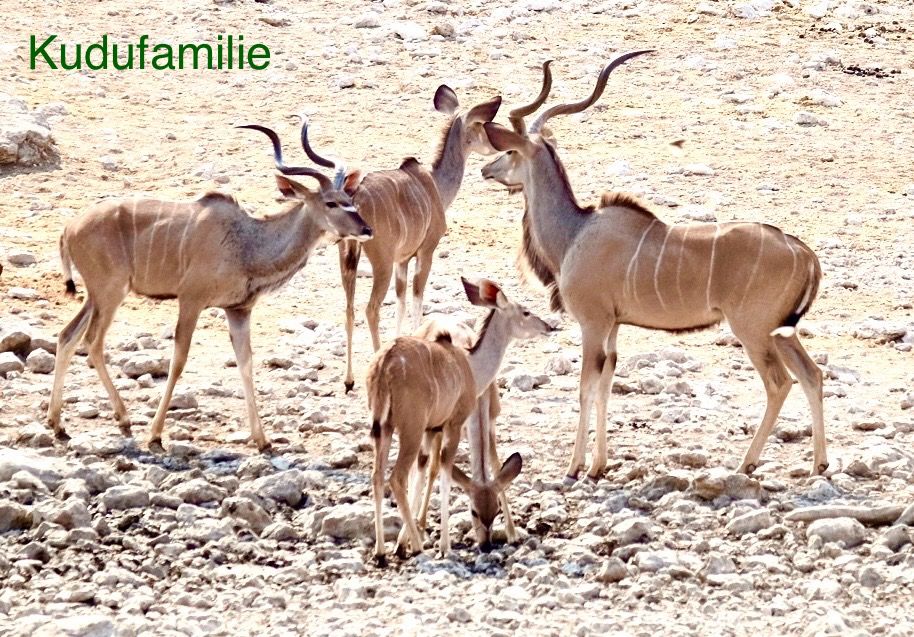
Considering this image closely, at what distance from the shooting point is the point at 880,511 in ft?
22.9

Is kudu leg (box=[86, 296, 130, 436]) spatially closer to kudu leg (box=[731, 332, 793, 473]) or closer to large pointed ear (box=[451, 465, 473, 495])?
large pointed ear (box=[451, 465, 473, 495])

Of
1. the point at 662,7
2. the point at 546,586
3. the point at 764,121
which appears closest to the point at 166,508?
the point at 546,586

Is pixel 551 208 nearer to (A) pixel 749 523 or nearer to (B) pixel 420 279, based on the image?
(B) pixel 420 279

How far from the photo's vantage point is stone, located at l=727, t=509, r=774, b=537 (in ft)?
22.7

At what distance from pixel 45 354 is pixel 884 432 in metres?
4.17

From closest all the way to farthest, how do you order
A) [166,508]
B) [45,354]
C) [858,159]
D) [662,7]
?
[166,508], [45,354], [858,159], [662,7]

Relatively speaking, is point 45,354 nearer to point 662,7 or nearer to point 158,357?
point 158,357

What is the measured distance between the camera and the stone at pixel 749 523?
6934 mm

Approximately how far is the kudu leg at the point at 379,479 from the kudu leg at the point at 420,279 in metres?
3.43

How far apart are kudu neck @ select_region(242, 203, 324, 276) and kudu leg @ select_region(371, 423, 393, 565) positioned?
1.96 m

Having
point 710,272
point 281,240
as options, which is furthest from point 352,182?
point 710,272

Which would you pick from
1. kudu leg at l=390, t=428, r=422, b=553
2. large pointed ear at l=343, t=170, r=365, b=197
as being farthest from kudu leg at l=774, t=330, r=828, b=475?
large pointed ear at l=343, t=170, r=365, b=197

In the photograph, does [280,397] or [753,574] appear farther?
[280,397]

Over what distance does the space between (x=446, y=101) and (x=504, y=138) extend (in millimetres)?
2557
